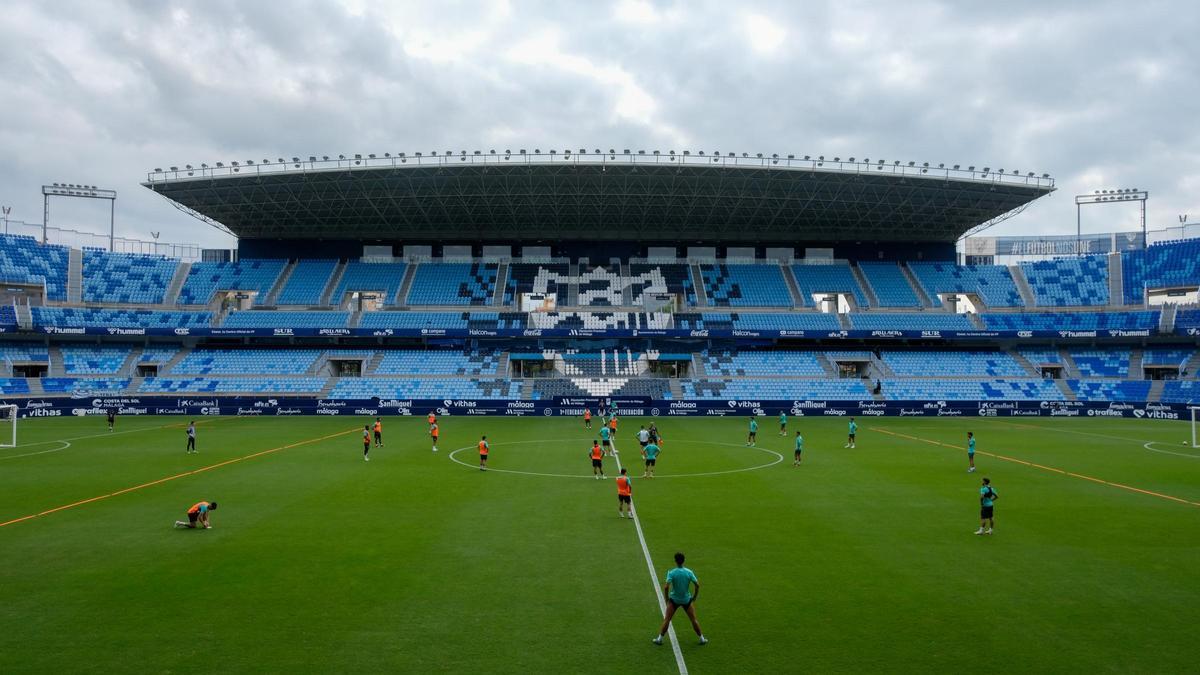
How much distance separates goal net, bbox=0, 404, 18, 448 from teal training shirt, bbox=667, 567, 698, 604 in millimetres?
35507

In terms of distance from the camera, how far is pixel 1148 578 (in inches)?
554

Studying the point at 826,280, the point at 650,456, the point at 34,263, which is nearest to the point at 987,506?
the point at 650,456

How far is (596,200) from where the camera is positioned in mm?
65750

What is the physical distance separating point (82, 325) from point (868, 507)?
65882 mm

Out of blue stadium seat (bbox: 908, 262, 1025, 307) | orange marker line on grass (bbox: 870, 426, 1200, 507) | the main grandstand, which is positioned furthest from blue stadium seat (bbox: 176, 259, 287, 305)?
blue stadium seat (bbox: 908, 262, 1025, 307)

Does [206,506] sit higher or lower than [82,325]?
lower

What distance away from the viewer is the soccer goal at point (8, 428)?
114 feet

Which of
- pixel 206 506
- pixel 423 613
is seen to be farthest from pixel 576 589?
pixel 206 506

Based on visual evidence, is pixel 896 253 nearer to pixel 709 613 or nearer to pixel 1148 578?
pixel 1148 578

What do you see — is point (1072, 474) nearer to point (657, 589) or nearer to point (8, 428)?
point (657, 589)

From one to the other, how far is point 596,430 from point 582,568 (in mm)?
30582

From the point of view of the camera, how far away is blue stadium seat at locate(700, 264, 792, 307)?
71.9 m

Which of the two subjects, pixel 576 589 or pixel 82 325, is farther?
pixel 82 325

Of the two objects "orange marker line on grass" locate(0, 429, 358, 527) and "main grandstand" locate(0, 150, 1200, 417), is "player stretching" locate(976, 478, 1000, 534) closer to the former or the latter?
"orange marker line on grass" locate(0, 429, 358, 527)
